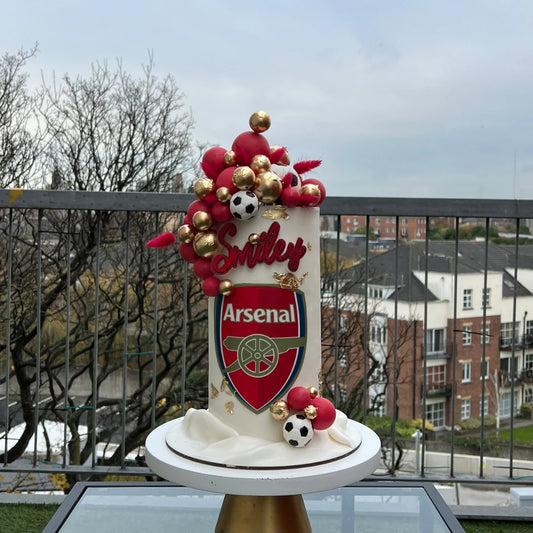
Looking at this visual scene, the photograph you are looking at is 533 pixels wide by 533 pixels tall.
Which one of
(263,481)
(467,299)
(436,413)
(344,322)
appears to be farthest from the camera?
(436,413)

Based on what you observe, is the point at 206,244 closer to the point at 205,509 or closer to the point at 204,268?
the point at 204,268

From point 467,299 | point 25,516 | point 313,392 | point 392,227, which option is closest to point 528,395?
point 467,299

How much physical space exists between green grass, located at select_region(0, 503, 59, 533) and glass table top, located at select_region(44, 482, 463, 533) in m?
0.56

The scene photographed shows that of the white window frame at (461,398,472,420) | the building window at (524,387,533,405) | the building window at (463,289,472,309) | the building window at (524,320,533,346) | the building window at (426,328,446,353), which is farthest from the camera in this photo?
the white window frame at (461,398,472,420)

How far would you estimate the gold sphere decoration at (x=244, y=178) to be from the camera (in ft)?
6.17

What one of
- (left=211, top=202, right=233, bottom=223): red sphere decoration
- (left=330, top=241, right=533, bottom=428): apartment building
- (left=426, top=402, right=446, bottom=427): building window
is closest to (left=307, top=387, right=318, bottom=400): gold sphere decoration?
(left=211, top=202, right=233, bottom=223): red sphere decoration

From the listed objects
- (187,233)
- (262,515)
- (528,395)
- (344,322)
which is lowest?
(528,395)

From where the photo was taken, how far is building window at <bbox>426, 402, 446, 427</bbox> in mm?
10336

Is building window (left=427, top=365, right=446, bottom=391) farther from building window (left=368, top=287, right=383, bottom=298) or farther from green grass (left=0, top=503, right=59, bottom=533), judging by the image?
green grass (left=0, top=503, right=59, bottom=533)

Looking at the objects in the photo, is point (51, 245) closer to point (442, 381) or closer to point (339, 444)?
point (442, 381)

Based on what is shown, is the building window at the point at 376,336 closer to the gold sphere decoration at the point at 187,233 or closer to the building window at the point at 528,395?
the building window at the point at 528,395

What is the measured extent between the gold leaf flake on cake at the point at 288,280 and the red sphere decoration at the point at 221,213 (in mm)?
223

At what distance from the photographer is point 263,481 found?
1.73m

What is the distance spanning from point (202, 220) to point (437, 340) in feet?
20.9
